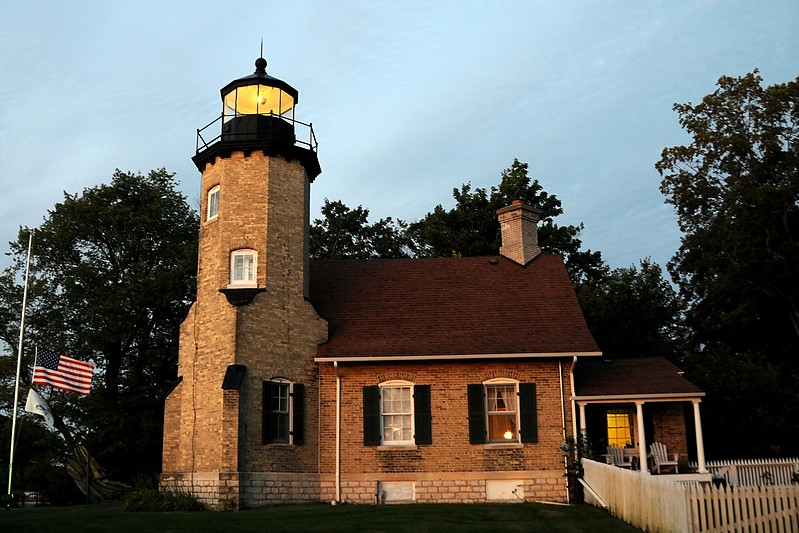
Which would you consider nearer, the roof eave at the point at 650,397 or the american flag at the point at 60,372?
the roof eave at the point at 650,397

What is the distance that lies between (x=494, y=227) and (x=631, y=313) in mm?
6675

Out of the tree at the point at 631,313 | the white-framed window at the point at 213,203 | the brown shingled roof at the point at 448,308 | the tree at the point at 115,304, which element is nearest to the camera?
the brown shingled roof at the point at 448,308

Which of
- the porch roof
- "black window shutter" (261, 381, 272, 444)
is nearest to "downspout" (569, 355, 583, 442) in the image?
Answer: the porch roof

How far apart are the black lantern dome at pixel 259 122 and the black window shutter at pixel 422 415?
6.79 m

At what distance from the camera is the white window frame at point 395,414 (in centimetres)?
1880

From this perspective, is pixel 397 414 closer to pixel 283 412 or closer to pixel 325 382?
pixel 325 382

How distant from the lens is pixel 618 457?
18.5 metres

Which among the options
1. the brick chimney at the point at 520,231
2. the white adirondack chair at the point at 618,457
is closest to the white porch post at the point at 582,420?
the white adirondack chair at the point at 618,457

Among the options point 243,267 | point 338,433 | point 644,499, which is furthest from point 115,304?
point 644,499

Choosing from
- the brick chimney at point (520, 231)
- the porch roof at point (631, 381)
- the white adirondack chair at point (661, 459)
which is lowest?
the white adirondack chair at point (661, 459)

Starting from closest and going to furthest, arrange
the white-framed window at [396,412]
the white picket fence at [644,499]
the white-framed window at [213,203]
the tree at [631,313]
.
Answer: the white picket fence at [644,499] < the white-framed window at [396,412] < the white-framed window at [213,203] < the tree at [631,313]

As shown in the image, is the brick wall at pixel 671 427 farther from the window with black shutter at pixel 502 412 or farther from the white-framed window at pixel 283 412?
the white-framed window at pixel 283 412

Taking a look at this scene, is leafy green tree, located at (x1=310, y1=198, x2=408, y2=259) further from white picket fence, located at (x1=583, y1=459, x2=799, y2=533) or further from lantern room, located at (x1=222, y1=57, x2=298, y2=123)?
white picket fence, located at (x1=583, y1=459, x2=799, y2=533)

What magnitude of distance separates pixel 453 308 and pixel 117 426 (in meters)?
12.5
